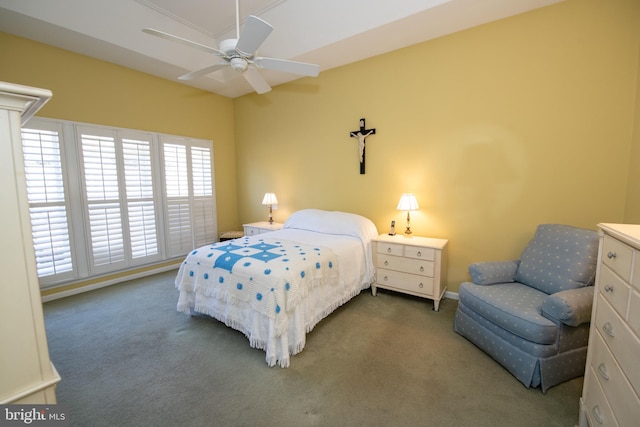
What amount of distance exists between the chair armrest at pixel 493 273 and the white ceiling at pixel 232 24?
2.39 m

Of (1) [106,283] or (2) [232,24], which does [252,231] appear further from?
(2) [232,24]

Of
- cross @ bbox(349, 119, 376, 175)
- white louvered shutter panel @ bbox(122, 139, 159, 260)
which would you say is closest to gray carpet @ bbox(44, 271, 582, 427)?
white louvered shutter panel @ bbox(122, 139, 159, 260)

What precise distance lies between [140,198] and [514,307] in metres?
4.51

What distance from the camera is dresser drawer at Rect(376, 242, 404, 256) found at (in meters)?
2.95

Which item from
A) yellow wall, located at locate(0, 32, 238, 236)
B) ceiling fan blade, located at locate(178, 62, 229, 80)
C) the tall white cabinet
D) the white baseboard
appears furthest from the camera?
the white baseboard

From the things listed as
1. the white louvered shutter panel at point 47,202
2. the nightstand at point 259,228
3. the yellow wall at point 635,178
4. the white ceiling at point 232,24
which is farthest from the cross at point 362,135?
the white louvered shutter panel at point 47,202

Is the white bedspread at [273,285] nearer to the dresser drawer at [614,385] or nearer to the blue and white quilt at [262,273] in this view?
the blue and white quilt at [262,273]

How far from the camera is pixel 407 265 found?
2.92 metres

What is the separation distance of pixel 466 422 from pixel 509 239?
6.35 ft

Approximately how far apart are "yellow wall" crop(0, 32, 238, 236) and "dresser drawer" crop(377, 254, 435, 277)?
10.7ft

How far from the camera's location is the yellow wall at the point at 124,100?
290 centimetres

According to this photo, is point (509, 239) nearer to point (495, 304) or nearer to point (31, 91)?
point (495, 304)

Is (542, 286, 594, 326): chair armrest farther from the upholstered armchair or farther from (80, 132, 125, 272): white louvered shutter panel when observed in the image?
(80, 132, 125, 272): white louvered shutter panel

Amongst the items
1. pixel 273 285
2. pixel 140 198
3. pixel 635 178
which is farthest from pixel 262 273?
pixel 635 178
